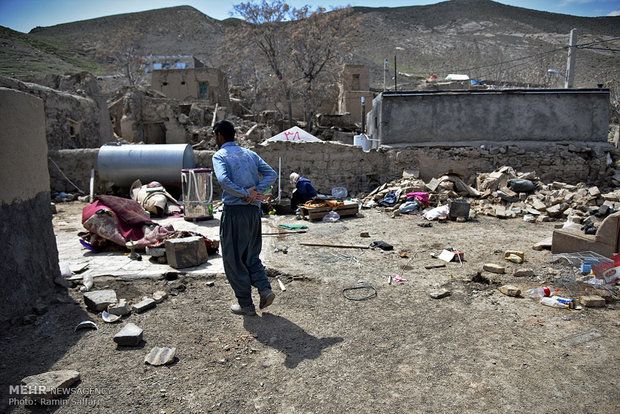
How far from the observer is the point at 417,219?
26.8 ft

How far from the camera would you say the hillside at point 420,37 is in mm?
44281

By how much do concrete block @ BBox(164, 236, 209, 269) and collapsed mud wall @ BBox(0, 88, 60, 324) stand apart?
116cm

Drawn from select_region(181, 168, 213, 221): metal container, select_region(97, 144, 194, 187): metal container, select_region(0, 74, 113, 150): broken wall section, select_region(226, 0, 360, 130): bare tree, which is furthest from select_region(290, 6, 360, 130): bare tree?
select_region(181, 168, 213, 221): metal container

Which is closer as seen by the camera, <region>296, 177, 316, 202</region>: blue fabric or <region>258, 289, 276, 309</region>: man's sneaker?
<region>258, 289, 276, 309</region>: man's sneaker

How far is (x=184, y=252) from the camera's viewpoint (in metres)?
4.69

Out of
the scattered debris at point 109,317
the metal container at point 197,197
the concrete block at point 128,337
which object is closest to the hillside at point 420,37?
the metal container at point 197,197

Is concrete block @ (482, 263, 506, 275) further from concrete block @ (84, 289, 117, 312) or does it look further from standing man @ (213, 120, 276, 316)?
concrete block @ (84, 289, 117, 312)

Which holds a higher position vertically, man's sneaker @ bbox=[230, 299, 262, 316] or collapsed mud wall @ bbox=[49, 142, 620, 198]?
collapsed mud wall @ bbox=[49, 142, 620, 198]

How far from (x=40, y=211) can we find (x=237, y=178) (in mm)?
2012

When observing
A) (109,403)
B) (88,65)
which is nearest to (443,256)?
(109,403)

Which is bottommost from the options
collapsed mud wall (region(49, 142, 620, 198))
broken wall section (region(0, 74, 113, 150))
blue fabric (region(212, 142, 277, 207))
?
collapsed mud wall (region(49, 142, 620, 198))

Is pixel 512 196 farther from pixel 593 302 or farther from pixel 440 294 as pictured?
pixel 440 294

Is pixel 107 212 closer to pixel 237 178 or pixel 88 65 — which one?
pixel 237 178

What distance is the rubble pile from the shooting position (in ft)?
26.1
